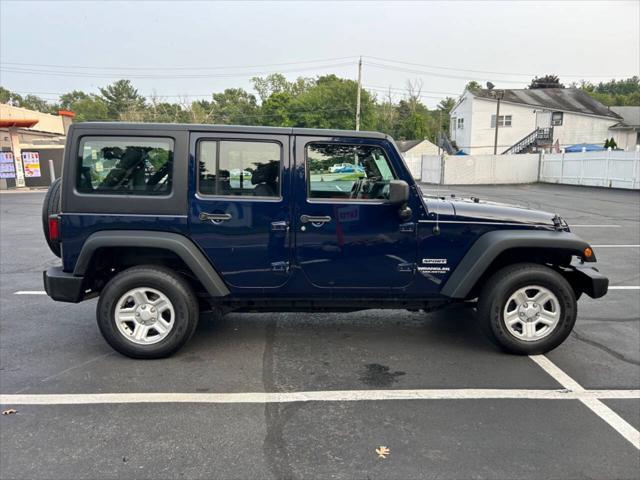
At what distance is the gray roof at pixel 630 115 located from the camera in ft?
148

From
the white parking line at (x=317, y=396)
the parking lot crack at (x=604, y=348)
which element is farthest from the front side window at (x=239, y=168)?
the parking lot crack at (x=604, y=348)

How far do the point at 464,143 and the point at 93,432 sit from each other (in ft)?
161

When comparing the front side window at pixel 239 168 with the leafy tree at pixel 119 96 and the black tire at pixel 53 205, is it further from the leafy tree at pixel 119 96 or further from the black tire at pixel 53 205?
the leafy tree at pixel 119 96

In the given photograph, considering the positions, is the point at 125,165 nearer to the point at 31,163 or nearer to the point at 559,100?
the point at 31,163

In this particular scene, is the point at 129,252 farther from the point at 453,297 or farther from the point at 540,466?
the point at 540,466

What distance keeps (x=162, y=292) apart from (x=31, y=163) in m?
28.0

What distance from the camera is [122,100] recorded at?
285 ft

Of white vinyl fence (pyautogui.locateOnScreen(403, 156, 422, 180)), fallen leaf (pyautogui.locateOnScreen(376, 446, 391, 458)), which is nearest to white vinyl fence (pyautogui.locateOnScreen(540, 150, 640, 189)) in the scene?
white vinyl fence (pyautogui.locateOnScreen(403, 156, 422, 180))

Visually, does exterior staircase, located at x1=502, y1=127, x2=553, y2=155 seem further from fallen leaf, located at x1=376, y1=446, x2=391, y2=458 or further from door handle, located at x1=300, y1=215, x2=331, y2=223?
fallen leaf, located at x1=376, y1=446, x2=391, y2=458

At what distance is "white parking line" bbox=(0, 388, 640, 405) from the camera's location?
11.6 feet

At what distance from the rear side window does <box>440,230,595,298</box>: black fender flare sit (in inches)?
102

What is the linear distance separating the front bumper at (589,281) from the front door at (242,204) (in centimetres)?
264

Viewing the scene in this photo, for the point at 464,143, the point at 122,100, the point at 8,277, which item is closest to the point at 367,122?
the point at 464,143

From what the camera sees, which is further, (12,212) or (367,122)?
(367,122)
